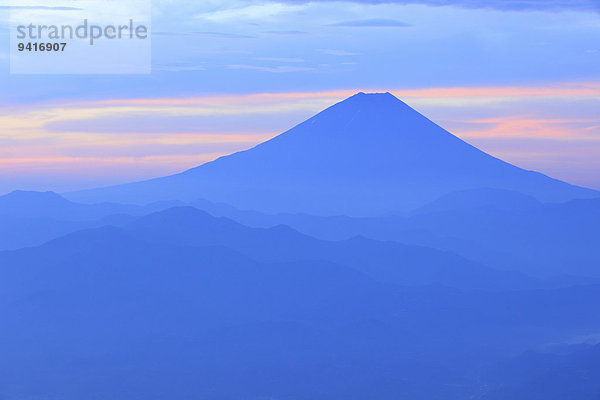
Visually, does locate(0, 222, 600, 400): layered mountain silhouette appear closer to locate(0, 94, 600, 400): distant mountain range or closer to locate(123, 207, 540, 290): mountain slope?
locate(0, 94, 600, 400): distant mountain range

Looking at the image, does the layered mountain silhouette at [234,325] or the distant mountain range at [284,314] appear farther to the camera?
the layered mountain silhouette at [234,325]

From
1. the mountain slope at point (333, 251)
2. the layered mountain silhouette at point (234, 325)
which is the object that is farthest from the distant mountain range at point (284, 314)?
the mountain slope at point (333, 251)

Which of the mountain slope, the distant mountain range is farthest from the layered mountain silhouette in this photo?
the mountain slope

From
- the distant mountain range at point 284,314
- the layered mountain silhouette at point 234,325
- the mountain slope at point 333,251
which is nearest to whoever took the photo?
the distant mountain range at point 284,314

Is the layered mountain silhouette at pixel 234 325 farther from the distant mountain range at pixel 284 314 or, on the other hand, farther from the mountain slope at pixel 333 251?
the mountain slope at pixel 333 251

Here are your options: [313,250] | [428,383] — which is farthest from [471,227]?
[428,383]

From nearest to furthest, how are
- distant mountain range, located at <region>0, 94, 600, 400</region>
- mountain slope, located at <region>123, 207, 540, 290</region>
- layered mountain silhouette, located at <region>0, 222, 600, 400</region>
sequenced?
1. distant mountain range, located at <region>0, 94, 600, 400</region>
2. layered mountain silhouette, located at <region>0, 222, 600, 400</region>
3. mountain slope, located at <region>123, 207, 540, 290</region>

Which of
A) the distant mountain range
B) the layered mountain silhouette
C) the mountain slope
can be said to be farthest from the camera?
the mountain slope

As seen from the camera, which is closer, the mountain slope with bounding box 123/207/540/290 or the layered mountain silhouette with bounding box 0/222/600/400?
the layered mountain silhouette with bounding box 0/222/600/400

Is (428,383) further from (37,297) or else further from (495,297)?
(37,297)

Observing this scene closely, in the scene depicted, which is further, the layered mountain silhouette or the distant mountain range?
the layered mountain silhouette

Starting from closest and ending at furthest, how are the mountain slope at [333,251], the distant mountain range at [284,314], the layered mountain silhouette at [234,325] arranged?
the distant mountain range at [284,314], the layered mountain silhouette at [234,325], the mountain slope at [333,251]
